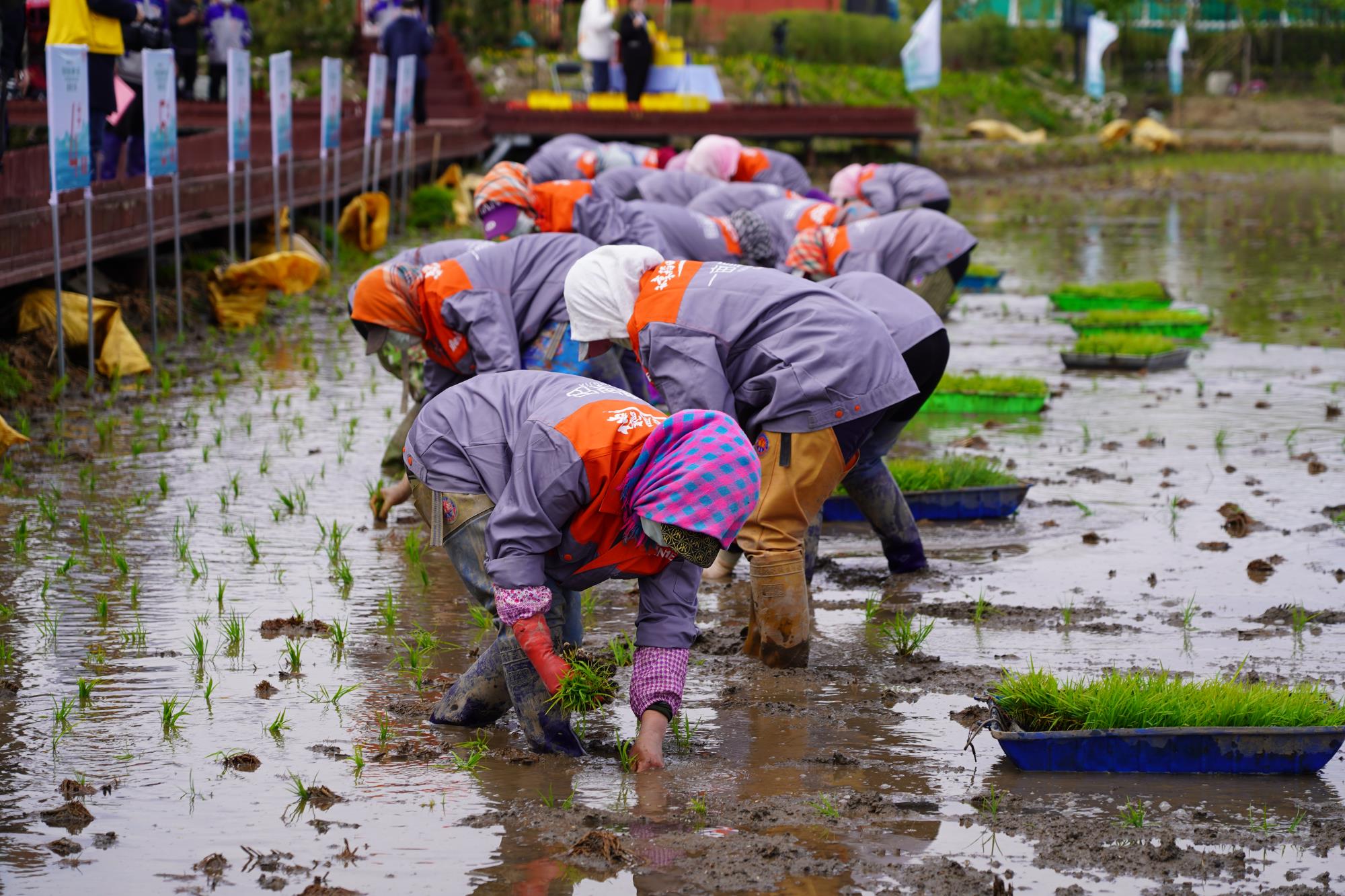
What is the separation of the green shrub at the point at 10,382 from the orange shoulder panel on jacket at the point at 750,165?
20.0ft

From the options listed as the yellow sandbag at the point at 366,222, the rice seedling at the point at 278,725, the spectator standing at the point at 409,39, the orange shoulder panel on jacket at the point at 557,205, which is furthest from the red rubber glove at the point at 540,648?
the spectator standing at the point at 409,39

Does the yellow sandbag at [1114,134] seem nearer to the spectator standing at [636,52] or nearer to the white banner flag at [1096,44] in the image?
the white banner flag at [1096,44]

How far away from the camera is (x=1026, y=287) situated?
626 inches

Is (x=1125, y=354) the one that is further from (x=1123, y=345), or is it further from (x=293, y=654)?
(x=293, y=654)

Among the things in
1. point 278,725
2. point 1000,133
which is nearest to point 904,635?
point 278,725

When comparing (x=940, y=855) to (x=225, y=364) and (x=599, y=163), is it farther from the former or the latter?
(x=599, y=163)

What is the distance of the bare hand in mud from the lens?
4.39m

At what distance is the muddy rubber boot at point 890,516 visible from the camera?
6492mm

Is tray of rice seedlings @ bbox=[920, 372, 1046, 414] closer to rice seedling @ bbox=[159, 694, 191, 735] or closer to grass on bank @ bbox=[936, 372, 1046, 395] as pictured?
grass on bank @ bbox=[936, 372, 1046, 395]

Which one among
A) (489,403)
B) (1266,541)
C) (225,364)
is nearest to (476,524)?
(489,403)

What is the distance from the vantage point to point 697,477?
387 cm

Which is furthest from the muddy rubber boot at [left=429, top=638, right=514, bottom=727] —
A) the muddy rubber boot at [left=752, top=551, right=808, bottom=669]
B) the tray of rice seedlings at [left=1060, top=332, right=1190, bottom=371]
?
the tray of rice seedlings at [left=1060, top=332, right=1190, bottom=371]

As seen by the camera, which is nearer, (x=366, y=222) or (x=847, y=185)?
(x=847, y=185)

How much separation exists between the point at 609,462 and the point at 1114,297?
35.2 feet
